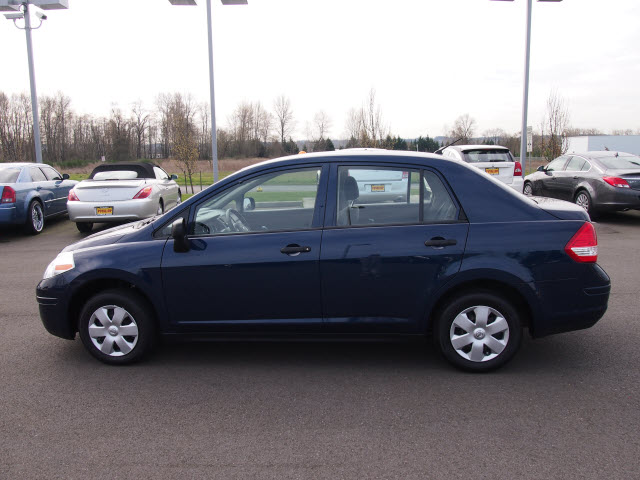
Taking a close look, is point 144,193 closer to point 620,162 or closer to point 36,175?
point 36,175

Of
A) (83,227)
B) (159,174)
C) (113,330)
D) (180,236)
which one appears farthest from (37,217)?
(180,236)

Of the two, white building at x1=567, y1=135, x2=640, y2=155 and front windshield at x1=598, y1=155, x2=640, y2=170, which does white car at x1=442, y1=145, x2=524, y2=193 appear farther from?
white building at x1=567, y1=135, x2=640, y2=155

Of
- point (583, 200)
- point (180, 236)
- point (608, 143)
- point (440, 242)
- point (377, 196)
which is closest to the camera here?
point (440, 242)

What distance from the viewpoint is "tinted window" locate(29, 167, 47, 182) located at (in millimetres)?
11944

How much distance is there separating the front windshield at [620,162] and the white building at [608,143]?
4972 centimetres

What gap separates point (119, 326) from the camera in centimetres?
424

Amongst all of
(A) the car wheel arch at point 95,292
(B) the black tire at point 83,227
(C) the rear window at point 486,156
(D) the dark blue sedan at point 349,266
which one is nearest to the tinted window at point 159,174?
(B) the black tire at point 83,227

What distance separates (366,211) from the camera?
412 centimetres

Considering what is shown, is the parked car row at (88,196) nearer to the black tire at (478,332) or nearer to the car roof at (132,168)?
the car roof at (132,168)

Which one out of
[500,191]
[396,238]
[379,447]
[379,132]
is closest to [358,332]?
[396,238]

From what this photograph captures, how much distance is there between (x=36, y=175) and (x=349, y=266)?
10598mm

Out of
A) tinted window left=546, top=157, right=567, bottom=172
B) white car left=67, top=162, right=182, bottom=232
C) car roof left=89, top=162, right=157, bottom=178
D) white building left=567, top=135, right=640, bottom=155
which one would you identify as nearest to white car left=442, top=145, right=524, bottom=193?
tinted window left=546, top=157, right=567, bottom=172

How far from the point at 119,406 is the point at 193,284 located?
3.24 feet

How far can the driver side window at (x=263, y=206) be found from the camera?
164 inches
